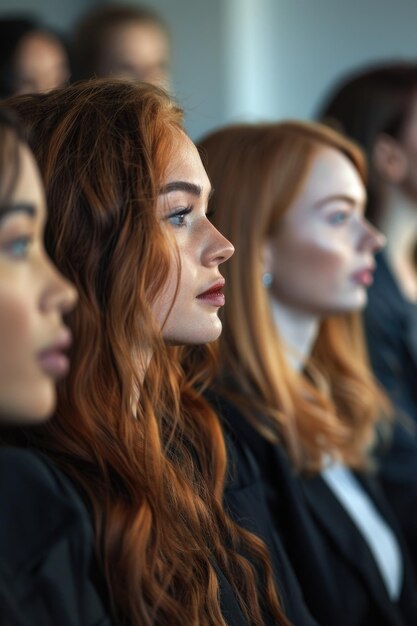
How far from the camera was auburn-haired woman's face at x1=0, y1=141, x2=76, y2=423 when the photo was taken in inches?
22.6

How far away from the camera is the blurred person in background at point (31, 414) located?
0.58 m

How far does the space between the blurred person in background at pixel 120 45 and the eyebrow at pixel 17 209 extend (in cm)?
143

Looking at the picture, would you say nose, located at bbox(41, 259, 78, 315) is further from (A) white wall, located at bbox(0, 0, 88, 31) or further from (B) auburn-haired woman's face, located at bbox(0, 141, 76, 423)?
(A) white wall, located at bbox(0, 0, 88, 31)

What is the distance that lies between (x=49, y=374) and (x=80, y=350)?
0.38 feet

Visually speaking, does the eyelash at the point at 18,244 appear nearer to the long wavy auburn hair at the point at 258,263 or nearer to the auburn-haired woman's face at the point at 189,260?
the auburn-haired woman's face at the point at 189,260

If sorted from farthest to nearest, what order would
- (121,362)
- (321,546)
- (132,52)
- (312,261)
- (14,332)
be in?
(132,52) → (312,261) → (321,546) → (121,362) → (14,332)

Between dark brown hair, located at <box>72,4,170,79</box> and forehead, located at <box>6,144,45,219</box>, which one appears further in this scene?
A: dark brown hair, located at <box>72,4,170,79</box>

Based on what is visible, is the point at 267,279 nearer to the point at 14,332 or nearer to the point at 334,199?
the point at 334,199

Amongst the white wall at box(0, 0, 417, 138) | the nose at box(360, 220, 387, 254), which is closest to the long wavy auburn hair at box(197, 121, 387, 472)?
the nose at box(360, 220, 387, 254)

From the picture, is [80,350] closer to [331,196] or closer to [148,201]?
[148,201]

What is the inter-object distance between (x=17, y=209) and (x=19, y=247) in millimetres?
23

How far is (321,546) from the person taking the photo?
118cm

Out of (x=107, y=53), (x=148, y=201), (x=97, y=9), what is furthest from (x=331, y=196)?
(x=97, y=9)

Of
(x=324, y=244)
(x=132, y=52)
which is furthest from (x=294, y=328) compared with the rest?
(x=132, y=52)
